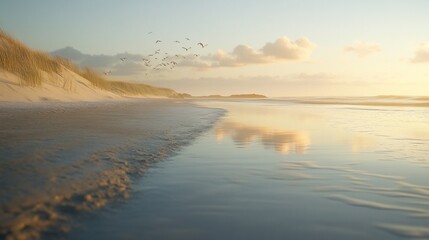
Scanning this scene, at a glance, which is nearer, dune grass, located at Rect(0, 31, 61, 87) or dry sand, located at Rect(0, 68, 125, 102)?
dry sand, located at Rect(0, 68, 125, 102)

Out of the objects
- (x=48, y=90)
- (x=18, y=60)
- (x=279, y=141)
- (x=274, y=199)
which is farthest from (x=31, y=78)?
(x=274, y=199)

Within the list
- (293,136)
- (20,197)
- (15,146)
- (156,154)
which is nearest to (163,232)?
(20,197)

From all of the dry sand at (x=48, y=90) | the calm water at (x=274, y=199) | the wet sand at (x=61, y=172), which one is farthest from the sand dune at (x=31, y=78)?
the calm water at (x=274, y=199)

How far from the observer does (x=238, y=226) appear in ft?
8.44

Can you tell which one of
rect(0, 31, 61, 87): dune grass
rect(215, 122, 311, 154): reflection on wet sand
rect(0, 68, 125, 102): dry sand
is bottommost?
rect(215, 122, 311, 154): reflection on wet sand

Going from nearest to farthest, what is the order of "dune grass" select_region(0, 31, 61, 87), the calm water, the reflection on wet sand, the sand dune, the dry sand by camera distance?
the calm water < the reflection on wet sand < the dry sand < the sand dune < "dune grass" select_region(0, 31, 61, 87)

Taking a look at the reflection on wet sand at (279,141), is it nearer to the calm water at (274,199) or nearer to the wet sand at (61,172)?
the calm water at (274,199)

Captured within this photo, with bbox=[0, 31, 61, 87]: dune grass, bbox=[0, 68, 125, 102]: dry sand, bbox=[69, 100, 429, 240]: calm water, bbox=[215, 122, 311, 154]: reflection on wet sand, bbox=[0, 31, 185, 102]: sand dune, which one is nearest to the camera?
bbox=[69, 100, 429, 240]: calm water

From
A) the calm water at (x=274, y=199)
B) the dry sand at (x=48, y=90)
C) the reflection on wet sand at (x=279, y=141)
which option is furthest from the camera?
the dry sand at (x=48, y=90)

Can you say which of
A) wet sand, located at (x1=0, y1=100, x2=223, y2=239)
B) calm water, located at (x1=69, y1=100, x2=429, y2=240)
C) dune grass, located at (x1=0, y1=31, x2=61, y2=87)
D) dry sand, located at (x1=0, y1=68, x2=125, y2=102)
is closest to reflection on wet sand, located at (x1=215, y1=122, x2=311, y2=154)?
calm water, located at (x1=69, y1=100, x2=429, y2=240)

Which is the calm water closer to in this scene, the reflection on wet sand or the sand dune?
the reflection on wet sand

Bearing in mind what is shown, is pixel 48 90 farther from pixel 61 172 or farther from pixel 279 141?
pixel 61 172

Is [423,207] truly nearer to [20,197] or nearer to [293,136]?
[20,197]

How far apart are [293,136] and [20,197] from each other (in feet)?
21.3
